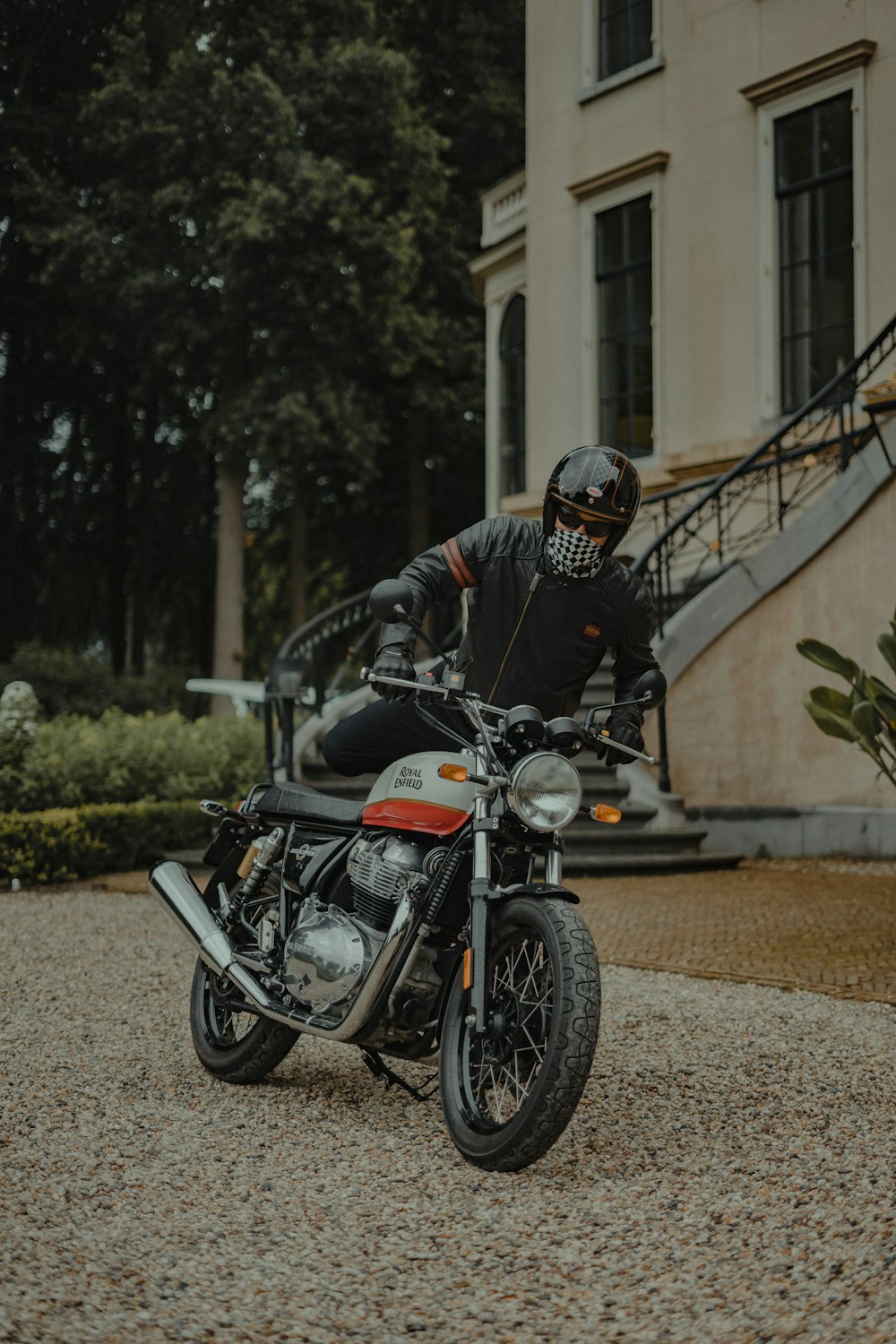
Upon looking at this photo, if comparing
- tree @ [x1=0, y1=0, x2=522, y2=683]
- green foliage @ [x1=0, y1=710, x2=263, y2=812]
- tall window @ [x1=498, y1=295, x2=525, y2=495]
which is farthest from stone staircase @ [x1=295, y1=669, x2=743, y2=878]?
Result: tree @ [x1=0, y1=0, x2=522, y2=683]

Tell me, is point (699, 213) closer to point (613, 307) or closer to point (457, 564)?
point (613, 307)

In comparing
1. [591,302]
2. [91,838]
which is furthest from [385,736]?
[591,302]

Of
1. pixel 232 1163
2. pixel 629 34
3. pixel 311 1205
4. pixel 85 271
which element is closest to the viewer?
pixel 311 1205

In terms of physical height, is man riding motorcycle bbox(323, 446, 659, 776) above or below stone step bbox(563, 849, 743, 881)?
above

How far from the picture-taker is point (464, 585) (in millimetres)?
4055

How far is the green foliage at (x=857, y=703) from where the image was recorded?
22.6 ft

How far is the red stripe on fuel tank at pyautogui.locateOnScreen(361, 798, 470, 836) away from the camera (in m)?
3.76

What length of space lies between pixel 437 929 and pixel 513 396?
50.8ft

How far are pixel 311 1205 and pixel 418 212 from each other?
867 inches

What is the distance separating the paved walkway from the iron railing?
1.71 m

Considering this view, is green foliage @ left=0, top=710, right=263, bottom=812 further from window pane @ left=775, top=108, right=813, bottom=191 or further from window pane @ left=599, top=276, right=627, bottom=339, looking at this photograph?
window pane @ left=775, top=108, right=813, bottom=191

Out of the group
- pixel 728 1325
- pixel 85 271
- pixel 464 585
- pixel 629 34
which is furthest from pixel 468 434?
pixel 728 1325

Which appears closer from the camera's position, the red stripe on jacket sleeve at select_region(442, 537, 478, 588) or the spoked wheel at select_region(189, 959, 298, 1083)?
the red stripe on jacket sleeve at select_region(442, 537, 478, 588)

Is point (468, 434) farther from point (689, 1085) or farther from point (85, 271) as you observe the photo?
point (689, 1085)
